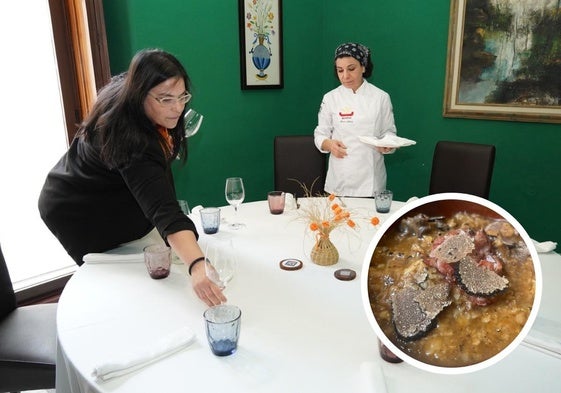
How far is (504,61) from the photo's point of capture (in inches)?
111

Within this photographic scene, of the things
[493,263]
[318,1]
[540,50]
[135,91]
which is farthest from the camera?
[318,1]

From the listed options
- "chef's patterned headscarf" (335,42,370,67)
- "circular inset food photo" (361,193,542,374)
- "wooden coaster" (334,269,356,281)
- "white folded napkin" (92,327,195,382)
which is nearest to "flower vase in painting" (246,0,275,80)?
"chef's patterned headscarf" (335,42,370,67)

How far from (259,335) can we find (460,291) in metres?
0.54

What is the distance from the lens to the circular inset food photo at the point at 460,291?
0.59 meters

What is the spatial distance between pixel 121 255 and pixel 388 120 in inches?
72.6

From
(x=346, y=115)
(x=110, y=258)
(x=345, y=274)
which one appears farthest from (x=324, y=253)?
(x=346, y=115)

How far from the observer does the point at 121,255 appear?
1437mm

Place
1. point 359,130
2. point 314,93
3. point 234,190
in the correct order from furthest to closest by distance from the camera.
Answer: point 314,93, point 359,130, point 234,190

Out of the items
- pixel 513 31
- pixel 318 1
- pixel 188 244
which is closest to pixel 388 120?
pixel 513 31

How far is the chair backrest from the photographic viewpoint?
157 cm

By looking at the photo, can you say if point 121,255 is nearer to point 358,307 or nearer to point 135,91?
point 135,91

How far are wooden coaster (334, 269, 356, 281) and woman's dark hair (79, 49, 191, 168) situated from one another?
701 mm

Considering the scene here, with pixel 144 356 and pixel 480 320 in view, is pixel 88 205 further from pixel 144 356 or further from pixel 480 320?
pixel 480 320

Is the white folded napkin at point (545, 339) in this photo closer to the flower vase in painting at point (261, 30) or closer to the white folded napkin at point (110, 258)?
the white folded napkin at point (110, 258)
